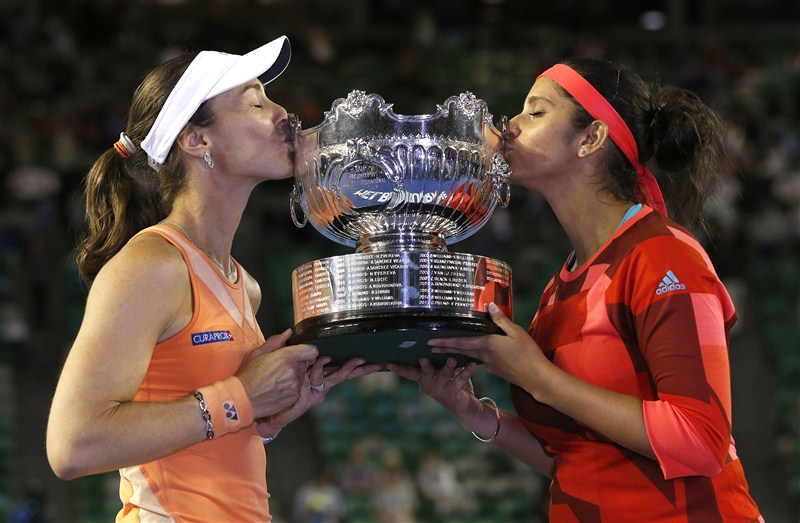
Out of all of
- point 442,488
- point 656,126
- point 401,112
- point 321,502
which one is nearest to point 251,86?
point 656,126

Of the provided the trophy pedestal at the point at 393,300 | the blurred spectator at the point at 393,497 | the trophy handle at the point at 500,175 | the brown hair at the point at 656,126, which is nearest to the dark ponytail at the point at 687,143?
the brown hair at the point at 656,126

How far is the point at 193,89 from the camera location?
7.70 feet

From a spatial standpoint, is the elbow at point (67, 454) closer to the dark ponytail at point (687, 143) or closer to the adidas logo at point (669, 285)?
the adidas logo at point (669, 285)

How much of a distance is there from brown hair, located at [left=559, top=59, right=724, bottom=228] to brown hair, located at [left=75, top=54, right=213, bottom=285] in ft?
2.87

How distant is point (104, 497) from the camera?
741cm

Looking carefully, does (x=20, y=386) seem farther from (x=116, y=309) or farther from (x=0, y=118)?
(x=116, y=309)

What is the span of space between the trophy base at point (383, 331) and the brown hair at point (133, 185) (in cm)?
49

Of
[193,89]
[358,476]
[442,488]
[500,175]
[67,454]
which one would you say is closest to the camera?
[67,454]

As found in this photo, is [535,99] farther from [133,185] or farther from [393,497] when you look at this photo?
[393,497]

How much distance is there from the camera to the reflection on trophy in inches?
83.5

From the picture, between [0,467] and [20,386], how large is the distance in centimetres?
115

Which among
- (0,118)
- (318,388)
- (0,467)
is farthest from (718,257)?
(318,388)

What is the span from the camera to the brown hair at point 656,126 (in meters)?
2.43

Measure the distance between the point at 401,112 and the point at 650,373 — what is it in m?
8.33
